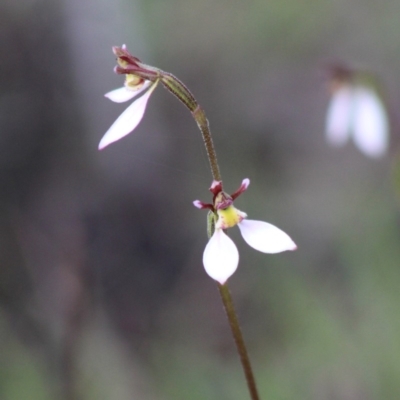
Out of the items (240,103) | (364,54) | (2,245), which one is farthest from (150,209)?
(364,54)

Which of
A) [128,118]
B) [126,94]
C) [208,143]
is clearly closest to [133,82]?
[126,94]

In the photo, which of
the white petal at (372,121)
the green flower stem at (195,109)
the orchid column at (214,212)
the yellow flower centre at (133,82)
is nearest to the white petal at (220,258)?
the orchid column at (214,212)

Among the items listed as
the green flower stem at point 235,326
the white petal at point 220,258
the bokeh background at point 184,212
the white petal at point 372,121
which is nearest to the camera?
the white petal at point 220,258

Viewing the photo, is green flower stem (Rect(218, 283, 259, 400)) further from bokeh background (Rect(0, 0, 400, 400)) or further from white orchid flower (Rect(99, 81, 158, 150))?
bokeh background (Rect(0, 0, 400, 400))

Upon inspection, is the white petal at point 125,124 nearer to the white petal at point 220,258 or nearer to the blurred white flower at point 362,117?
the white petal at point 220,258

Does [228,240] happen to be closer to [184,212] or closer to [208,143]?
[208,143]

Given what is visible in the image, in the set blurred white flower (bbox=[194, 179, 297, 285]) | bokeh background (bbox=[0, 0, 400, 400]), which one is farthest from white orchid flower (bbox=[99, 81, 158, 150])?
bokeh background (bbox=[0, 0, 400, 400])

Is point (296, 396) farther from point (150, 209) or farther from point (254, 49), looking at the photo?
point (254, 49)
